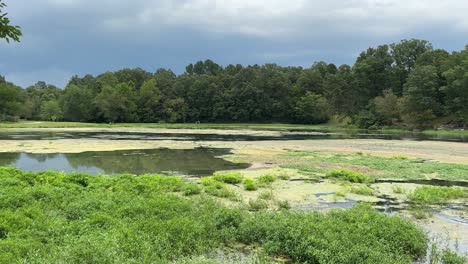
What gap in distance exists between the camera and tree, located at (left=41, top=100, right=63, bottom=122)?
4644 inches

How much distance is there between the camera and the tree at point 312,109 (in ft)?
357

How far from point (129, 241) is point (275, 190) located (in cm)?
A: 938

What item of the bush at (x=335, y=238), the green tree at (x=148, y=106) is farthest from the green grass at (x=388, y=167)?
the green tree at (x=148, y=106)

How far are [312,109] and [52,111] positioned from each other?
2889 inches

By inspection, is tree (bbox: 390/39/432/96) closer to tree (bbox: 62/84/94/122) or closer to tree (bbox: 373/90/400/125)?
tree (bbox: 373/90/400/125)

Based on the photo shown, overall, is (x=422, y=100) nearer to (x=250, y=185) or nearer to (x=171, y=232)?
(x=250, y=185)

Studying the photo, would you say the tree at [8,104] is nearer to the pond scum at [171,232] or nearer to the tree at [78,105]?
the tree at [78,105]

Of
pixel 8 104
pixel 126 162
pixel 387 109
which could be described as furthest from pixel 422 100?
pixel 8 104

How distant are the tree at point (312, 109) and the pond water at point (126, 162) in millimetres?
78738

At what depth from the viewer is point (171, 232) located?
31.2 ft

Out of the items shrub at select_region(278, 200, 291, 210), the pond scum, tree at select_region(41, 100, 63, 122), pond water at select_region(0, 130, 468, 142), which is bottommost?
pond water at select_region(0, 130, 468, 142)

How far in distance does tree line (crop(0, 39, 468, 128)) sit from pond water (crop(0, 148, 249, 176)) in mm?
63725

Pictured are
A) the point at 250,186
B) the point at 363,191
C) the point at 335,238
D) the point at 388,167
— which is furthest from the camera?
the point at 388,167

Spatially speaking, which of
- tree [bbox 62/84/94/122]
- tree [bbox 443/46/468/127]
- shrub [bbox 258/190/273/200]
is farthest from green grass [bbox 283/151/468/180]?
tree [bbox 62/84/94/122]
